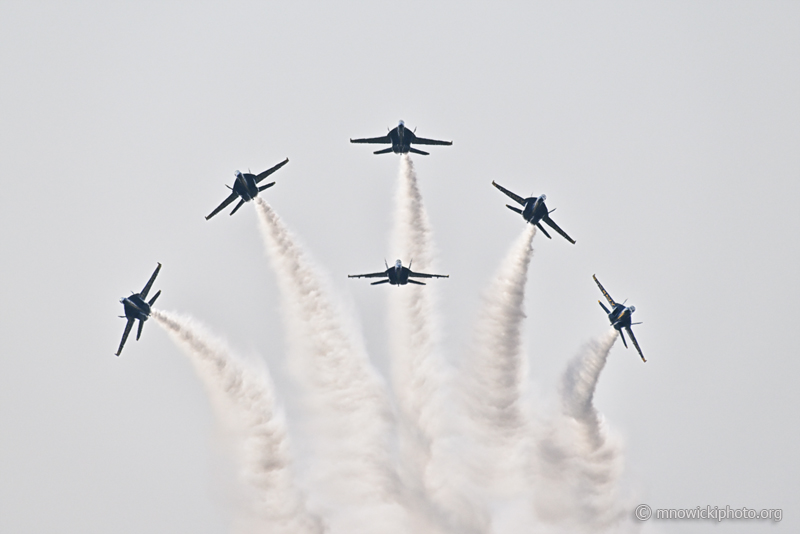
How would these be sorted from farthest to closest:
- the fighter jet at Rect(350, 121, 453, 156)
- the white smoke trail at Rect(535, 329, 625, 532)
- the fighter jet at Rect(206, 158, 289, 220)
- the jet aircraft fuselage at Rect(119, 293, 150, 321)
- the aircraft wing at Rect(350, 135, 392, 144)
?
1. the white smoke trail at Rect(535, 329, 625, 532)
2. the aircraft wing at Rect(350, 135, 392, 144)
3. the fighter jet at Rect(350, 121, 453, 156)
4. the fighter jet at Rect(206, 158, 289, 220)
5. the jet aircraft fuselage at Rect(119, 293, 150, 321)

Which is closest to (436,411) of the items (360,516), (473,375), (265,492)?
(473,375)

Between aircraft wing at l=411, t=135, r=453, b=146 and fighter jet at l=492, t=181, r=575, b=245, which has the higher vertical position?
aircraft wing at l=411, t=135, r=453, b=146

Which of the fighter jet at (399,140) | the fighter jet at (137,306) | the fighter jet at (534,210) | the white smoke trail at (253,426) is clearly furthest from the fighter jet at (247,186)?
the fighter jet at (534,210)

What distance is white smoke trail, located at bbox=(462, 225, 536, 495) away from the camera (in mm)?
72312

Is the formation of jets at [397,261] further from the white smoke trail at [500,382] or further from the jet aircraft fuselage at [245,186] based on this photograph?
the white smoke trail at [500,382]

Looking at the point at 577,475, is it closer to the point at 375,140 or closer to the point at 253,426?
the point at 253,426

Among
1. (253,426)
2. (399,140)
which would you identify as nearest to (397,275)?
(399,140)

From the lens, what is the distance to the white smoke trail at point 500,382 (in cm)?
7231

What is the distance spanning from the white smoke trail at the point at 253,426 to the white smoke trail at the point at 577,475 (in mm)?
18346

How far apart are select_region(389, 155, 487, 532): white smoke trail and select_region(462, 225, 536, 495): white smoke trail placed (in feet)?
8.51

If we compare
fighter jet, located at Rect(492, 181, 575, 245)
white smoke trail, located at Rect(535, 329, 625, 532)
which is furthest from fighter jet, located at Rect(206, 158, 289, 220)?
white smoke trail, located at Rect(535, 329, 625, 532)

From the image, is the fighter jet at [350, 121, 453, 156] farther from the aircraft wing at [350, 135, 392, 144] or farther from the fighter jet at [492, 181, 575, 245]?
the fighter jet at [492, 181, 575, 245]

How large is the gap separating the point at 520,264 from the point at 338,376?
55.6 ft

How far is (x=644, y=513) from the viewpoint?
75250 millimetres
